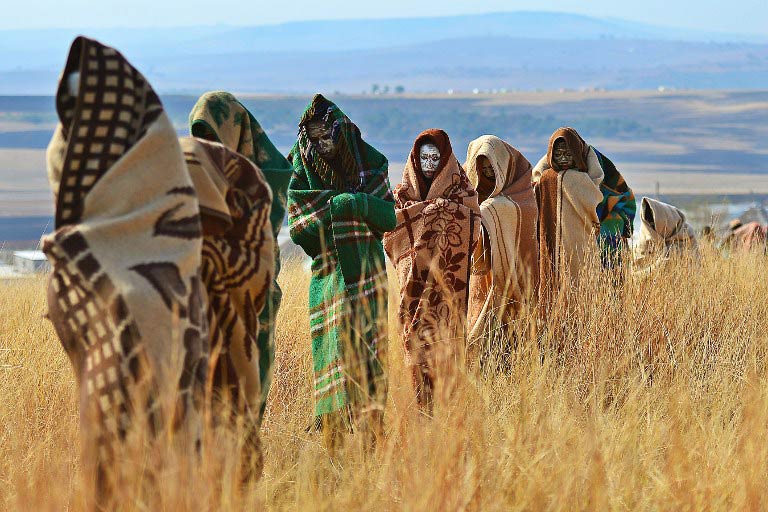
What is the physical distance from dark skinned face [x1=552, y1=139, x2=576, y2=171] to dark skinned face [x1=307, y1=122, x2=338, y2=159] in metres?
3.10

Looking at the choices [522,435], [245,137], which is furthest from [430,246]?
[522,435]

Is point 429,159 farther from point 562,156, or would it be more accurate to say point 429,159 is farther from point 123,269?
point 123,269

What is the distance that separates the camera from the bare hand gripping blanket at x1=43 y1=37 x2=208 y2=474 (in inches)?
132

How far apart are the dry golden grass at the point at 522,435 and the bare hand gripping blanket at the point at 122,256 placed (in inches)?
8.1

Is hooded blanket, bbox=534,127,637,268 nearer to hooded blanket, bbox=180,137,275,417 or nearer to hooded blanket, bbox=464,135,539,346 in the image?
hooded blanket, bbox=464,135,539,346

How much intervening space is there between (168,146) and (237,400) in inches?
39.1

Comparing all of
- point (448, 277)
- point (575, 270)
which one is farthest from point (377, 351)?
point (575, 270)

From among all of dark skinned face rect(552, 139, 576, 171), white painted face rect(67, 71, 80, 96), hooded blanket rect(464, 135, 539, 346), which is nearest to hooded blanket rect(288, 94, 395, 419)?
hooded blanket rect(464, 135, 539, 346)

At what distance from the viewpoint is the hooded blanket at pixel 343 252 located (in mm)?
6184

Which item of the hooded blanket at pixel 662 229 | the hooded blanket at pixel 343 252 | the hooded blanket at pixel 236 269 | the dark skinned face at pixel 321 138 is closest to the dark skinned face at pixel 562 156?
the hooded blanket at pixel 662 229

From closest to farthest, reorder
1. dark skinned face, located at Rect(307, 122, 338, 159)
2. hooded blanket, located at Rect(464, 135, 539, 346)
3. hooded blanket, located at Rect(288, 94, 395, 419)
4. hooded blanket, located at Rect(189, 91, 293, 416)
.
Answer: hooded blanket, located at Rect(189, 91, 293, 416) < hooded blanket, located at Rect(288, 94, 395, 419) < dark skinned face, located at Rect(307, 122, 338, 159) < hooded blanket, located at Rect(464, 135, 539, 346)

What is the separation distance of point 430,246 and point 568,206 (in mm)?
2093

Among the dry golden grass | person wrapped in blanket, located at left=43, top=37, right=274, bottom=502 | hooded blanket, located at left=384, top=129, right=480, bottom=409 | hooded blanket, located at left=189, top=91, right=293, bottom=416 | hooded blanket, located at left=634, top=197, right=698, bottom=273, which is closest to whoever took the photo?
person wrapped in blanket, located at left=43, top=37, right=274, bottom=502

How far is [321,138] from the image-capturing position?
6508 mm
